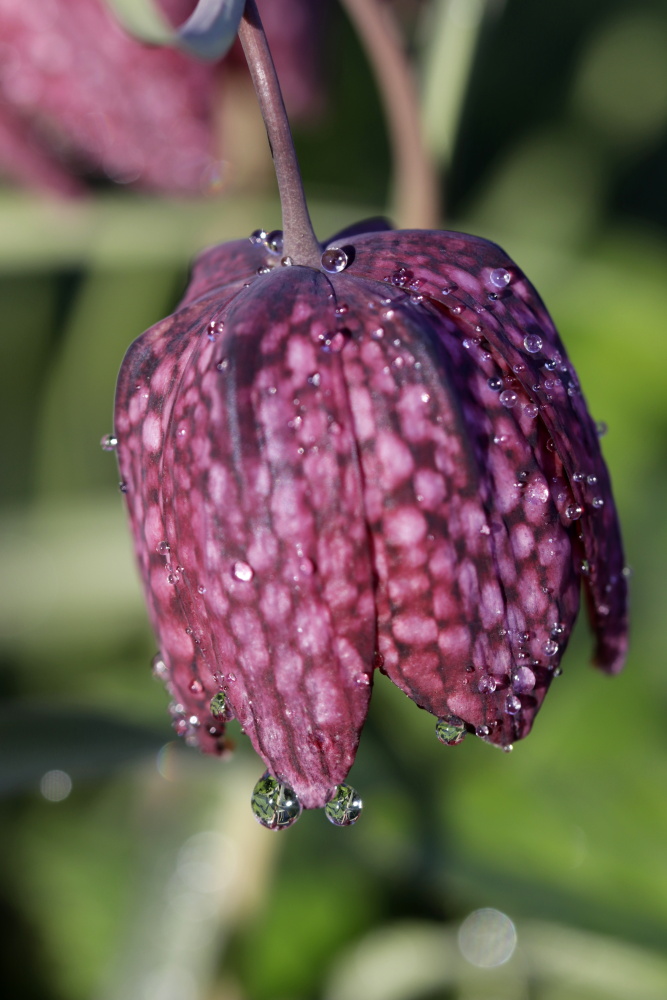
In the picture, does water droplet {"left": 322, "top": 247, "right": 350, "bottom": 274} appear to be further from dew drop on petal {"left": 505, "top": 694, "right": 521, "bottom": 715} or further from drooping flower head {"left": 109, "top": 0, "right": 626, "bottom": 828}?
dew drop on petal {"left": 505, "top": 694, "right": 521, "bottom": 715}

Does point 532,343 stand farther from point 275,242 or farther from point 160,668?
point 160,668

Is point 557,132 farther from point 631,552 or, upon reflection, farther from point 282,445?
point 282,445

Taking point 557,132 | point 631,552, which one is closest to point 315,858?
point 631,552

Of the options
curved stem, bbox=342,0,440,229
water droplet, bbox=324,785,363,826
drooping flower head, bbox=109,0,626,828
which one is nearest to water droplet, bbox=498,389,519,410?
drooping flower head, bbox=109,0,626,828

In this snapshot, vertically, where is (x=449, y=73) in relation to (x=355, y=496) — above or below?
above

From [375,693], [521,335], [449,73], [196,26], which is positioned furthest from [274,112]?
[375,693]

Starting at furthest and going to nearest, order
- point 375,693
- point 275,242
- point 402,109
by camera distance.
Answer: point 375,693
point 402,109
point 275,242
